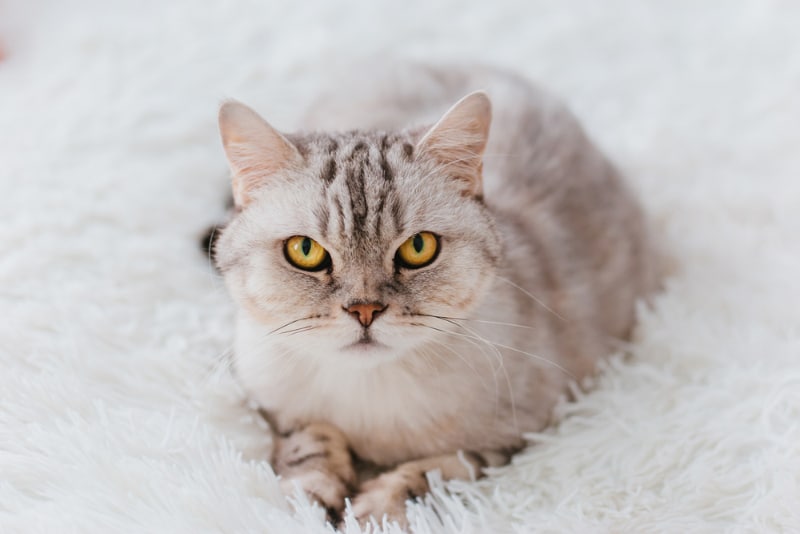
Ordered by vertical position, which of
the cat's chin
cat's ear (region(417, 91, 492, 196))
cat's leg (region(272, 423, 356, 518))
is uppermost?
cat's ear (region(417, 91, 492, 196))

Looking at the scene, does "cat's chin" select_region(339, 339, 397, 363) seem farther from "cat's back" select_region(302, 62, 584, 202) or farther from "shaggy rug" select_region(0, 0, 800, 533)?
"cat's back" select_region(302, 62, 584, 202)

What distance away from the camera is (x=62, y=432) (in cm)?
135

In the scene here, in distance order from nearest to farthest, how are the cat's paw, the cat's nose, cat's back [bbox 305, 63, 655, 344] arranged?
the cat's nose
the cat's paw
cat's back [bbox 305, 63, 655, 344]

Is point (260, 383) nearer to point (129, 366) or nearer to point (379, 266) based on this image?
point (129, 366)

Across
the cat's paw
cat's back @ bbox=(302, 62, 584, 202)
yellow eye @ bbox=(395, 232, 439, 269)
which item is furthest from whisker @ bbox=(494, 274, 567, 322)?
the cat's paw

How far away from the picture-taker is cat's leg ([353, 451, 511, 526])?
1.37 m

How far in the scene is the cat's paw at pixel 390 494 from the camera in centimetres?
136

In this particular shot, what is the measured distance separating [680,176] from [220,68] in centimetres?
146

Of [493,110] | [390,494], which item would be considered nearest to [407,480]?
[390,494]

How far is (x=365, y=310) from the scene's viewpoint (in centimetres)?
125

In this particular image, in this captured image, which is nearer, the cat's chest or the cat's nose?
the cat's nose

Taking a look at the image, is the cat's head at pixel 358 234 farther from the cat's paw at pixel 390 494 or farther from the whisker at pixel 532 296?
the cat's paw at pixel 390 494

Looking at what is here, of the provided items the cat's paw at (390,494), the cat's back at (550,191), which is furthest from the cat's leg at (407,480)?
the cat's back at (550,191)

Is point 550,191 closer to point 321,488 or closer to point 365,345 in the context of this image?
point 365,345
